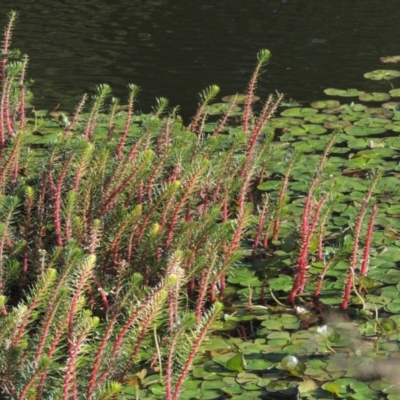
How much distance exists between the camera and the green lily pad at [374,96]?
5.35m

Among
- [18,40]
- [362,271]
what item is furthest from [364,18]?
[362,271]

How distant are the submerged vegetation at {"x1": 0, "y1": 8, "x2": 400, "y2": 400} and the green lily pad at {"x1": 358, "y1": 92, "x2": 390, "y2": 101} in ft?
4.26

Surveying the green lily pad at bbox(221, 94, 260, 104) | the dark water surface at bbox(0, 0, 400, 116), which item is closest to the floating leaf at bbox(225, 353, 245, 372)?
the green lily pad at bbox(221, 94, 260, 104)

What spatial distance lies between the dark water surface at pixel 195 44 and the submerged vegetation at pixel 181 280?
1691mm

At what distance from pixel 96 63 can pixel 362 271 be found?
10.7ft

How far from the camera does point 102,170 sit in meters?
3.30

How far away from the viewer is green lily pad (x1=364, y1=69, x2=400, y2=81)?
5.75 m

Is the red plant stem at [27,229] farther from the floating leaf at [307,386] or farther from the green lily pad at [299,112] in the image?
the green lily pad at [299,112]

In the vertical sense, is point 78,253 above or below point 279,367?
above

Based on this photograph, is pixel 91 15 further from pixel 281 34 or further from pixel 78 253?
pixel 78 253

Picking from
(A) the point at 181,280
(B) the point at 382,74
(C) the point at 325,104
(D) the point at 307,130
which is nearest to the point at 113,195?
(A) the point at 181,280

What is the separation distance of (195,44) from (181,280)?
12.8 feet

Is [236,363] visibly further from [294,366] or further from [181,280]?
[181,280]

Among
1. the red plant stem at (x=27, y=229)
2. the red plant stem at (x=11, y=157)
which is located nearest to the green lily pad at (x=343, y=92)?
the red plant stem at (x=11, y=157)
